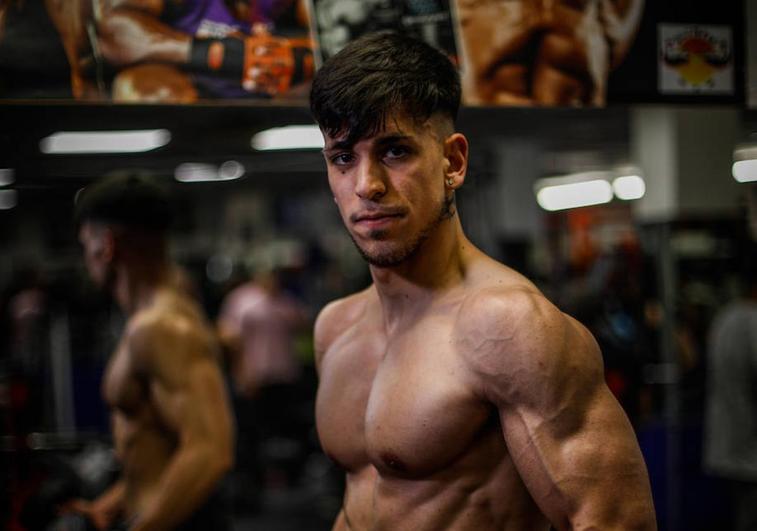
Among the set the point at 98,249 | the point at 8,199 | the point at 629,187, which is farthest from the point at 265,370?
the point at 8,199

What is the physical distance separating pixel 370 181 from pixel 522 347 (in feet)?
1.41

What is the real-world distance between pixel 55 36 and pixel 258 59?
0.49 m

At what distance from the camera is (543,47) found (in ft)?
7.72

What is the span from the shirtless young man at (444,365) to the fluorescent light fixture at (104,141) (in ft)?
2.66

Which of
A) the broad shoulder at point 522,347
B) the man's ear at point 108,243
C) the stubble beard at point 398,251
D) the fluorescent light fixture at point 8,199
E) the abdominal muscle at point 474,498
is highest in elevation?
the fluorescent light fixture at point 8,199

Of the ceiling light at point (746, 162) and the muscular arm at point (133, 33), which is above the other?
the muscular arm at point (133, 33)

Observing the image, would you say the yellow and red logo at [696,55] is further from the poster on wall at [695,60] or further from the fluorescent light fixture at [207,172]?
the fluorescent light fixture at [207,172]

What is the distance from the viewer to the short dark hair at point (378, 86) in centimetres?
169

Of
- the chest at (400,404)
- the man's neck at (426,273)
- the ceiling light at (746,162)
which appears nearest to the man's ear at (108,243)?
the chest at (400,404)

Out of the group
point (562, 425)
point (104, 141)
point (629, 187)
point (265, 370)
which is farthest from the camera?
point (265, 370)

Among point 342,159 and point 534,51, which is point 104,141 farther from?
point 534,51

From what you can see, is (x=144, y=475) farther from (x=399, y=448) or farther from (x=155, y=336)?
(x=399, y=448)

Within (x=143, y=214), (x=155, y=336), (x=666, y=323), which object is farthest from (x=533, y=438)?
(x=666, y=323)

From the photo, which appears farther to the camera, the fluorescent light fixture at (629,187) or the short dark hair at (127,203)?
the fluorescent light fixture at (629,187)
